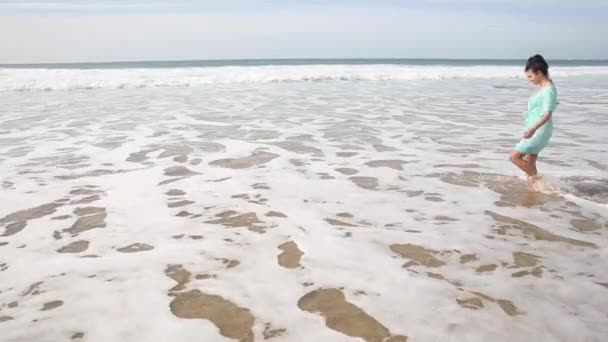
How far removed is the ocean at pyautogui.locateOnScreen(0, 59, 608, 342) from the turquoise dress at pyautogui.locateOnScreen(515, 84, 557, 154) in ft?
1.56

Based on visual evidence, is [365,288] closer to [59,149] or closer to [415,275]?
[415,275]

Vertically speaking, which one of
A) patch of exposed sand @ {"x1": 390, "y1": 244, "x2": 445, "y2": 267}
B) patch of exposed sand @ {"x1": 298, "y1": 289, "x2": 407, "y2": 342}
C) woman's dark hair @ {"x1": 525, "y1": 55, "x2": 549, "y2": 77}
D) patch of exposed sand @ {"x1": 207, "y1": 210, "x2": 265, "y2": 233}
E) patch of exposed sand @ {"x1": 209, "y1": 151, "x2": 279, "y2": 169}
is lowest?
patch of exposed sand @ {"x1": 298, "y1": 289, "x2": 407, "y2": 342}

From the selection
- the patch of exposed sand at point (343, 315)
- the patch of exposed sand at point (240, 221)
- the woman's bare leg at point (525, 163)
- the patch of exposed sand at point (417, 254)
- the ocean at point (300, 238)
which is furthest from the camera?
the woman's bare leg at point (525, 163)

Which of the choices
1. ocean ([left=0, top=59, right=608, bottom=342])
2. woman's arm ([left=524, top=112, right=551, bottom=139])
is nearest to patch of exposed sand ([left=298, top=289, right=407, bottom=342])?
→ ocean ([left=0, top=59, right=608, bottom=342])

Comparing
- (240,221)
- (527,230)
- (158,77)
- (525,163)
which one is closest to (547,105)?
(525,163)

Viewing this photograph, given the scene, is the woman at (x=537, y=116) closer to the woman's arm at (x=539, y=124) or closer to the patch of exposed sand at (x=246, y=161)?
the woman's arm at (x=539, y=124)

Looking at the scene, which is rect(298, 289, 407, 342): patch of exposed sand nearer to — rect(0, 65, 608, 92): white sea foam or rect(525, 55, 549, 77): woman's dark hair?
rect(525, 55, 549, 77): woman's dark hair

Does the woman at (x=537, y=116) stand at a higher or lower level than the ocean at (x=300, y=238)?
higher

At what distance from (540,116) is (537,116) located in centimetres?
7

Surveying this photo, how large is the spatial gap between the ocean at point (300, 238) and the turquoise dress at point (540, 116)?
1.56 ft

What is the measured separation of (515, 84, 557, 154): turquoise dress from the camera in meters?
5.14

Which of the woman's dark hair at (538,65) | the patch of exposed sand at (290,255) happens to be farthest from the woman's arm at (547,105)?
the patch of exposed sand at (290,255)

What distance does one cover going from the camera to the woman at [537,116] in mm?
5137

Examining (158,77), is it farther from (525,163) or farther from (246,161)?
(525,163)
